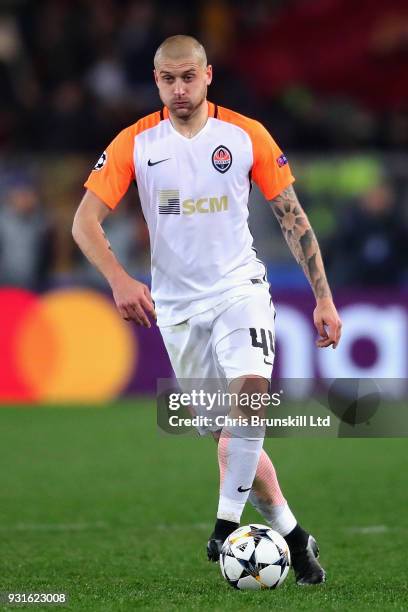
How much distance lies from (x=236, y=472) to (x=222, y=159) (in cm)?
134

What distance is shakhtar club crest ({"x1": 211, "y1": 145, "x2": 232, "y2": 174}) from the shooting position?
5.92 m

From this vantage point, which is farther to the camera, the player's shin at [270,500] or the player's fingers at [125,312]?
the player's shin at [270,500]

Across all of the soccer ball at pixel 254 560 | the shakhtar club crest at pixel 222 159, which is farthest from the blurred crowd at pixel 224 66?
the soccer ball at pixel 254 560

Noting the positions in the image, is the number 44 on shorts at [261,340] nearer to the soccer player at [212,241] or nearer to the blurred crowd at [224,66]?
the soccer player at [212,241]

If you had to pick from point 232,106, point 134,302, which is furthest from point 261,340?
point 232,106

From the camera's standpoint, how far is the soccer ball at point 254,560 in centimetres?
560

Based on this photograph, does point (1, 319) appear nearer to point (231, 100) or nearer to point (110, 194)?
point (231, 100)

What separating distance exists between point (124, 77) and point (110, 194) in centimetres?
1118

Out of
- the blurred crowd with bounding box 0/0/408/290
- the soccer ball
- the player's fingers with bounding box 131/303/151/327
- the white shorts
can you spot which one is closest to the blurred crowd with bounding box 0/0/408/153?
the blurred crowd with bounding box 0/0/408/290

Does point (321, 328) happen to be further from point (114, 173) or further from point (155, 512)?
point (155, 512)

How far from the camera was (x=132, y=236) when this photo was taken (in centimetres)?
1348

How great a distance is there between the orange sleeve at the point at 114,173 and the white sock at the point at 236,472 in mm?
1165

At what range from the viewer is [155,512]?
8344 mm

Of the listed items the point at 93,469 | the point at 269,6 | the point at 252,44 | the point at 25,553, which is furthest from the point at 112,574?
the point at 269,6
